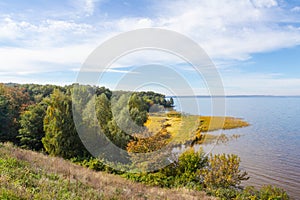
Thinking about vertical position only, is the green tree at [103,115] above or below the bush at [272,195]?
above

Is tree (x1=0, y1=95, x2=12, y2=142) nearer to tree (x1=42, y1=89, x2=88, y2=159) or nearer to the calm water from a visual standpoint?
tree (x1=42, y1=89, x2=88, y2=159)

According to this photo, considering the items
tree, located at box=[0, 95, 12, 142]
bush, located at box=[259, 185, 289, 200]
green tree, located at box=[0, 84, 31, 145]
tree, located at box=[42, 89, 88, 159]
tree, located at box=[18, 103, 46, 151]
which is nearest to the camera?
bush, located at box=[259, 185, 289, 200]

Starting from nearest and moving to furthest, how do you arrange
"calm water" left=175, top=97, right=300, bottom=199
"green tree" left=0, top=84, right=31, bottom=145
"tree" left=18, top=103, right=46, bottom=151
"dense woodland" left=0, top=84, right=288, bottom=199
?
"dense woodland" left=0, top=84, right=288, bottom=199, "calm water" left=175, top=97, right=300, bottom=199, "tree" left=18, top=103, right=46, bottom=151, "green tree" left=0, top=84, right=31, bottom=145

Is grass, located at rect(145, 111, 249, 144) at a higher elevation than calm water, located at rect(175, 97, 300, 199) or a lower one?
higher

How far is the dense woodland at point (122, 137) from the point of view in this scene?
1220 centimetres

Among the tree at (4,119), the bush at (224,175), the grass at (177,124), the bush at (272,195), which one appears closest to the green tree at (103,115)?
the grass at (177,124)

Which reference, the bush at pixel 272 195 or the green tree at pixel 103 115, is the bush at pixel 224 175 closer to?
the bush at pixel 272 195

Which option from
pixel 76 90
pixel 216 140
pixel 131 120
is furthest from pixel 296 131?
pixel 76 90

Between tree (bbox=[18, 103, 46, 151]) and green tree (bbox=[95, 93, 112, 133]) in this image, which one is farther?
tree (bbox=[18, 103, 46, 151])

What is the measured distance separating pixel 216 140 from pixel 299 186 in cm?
1450

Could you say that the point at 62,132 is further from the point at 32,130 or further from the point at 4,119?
the point at 4,119

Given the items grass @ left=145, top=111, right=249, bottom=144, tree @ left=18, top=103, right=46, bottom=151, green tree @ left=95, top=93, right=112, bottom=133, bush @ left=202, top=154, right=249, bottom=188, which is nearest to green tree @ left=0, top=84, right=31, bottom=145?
tree @ left=18, top=103, right=46, bottom=151

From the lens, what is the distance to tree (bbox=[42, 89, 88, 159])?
63.5 feet

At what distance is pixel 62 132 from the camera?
19.5 m
